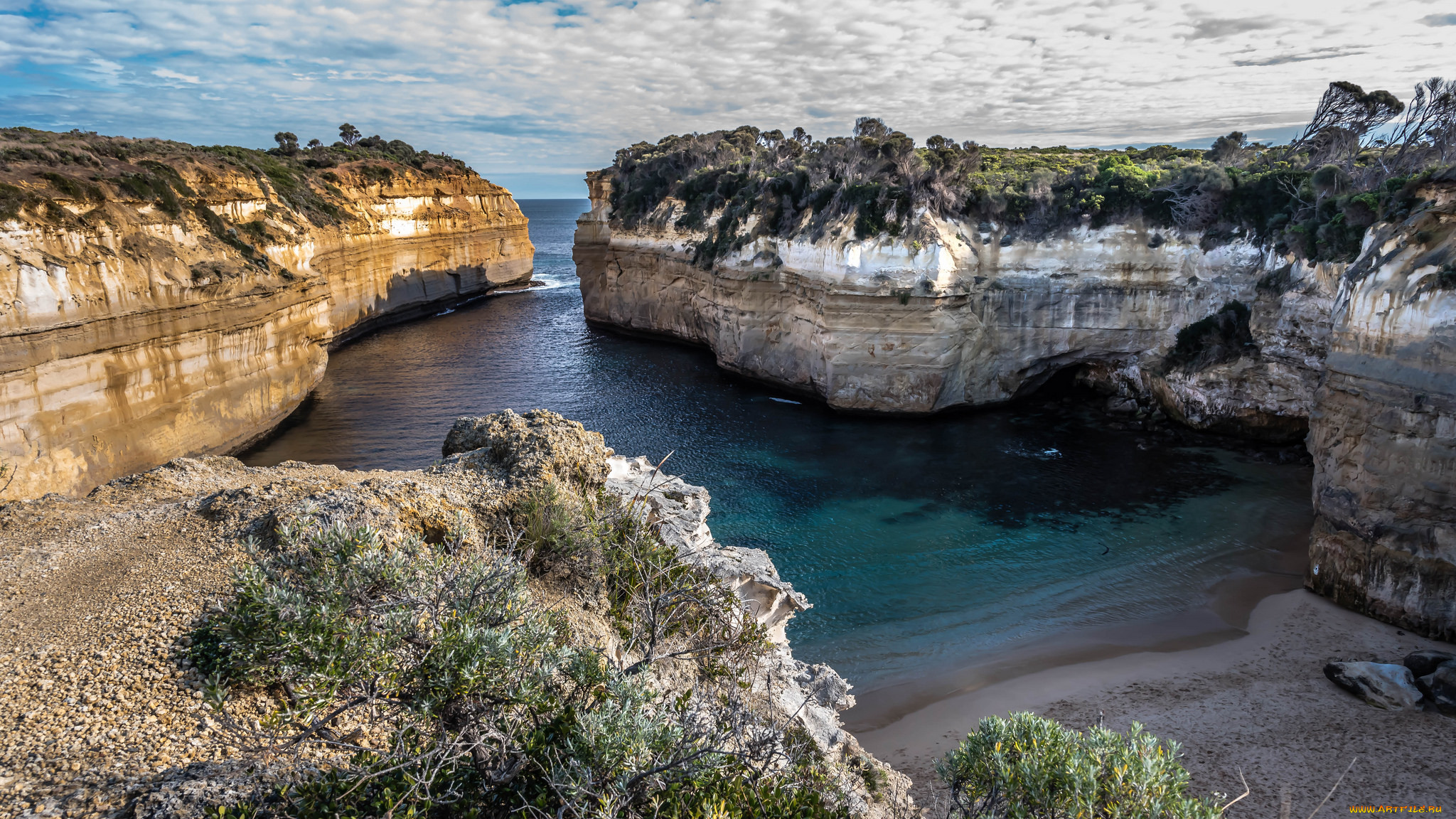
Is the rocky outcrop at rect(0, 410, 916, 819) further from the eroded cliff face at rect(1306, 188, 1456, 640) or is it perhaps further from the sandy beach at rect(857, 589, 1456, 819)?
the eroded cliff face at rect(1306, 188, 1456, 640)

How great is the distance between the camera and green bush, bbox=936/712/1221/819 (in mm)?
5824

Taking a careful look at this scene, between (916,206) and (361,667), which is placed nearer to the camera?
(361,667)

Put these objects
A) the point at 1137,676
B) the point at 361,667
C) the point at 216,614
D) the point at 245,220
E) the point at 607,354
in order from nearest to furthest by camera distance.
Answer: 1. the point at 361,667
2. the point at 216,614
3. the point at 1137,676
4. the point at 245,220
5. the point at 607,354

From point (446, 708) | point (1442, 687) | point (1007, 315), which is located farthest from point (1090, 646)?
point (1007, 315)

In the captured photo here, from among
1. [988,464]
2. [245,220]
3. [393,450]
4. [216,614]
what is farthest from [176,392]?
[988,464]

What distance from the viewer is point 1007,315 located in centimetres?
3247

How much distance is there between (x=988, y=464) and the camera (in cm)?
2716

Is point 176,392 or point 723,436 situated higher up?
point 176,392

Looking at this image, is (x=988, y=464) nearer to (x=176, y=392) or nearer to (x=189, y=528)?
(x=189, y=528)

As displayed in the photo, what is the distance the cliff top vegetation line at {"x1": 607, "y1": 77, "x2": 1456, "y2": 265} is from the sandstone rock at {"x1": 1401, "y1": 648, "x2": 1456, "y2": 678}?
11.0 m

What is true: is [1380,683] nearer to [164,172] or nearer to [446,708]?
[446,708]

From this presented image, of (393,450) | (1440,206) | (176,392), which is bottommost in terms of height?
(393,450)

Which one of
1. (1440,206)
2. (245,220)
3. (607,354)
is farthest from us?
(607,354)

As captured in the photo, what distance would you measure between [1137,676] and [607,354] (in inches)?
1412
